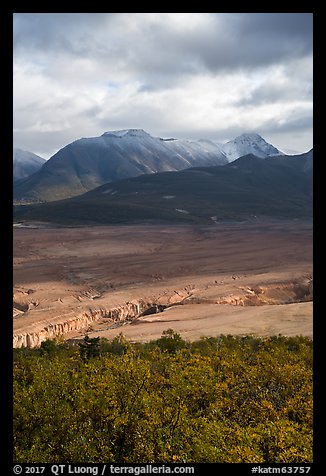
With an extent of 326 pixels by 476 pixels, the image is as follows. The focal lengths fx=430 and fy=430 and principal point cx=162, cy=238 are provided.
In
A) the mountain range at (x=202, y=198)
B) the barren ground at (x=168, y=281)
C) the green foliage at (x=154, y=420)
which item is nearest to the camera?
the green foliage at (x=154, y=420)

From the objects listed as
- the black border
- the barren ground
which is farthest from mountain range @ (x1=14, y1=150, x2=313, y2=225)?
the black border

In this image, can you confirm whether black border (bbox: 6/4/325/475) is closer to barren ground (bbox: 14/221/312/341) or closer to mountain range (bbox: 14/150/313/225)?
barren ground (bbox: 14/221/312/341)

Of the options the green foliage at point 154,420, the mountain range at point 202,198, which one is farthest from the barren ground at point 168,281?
the mountain range at point 202,198

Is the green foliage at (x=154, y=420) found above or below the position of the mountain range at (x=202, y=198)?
below
